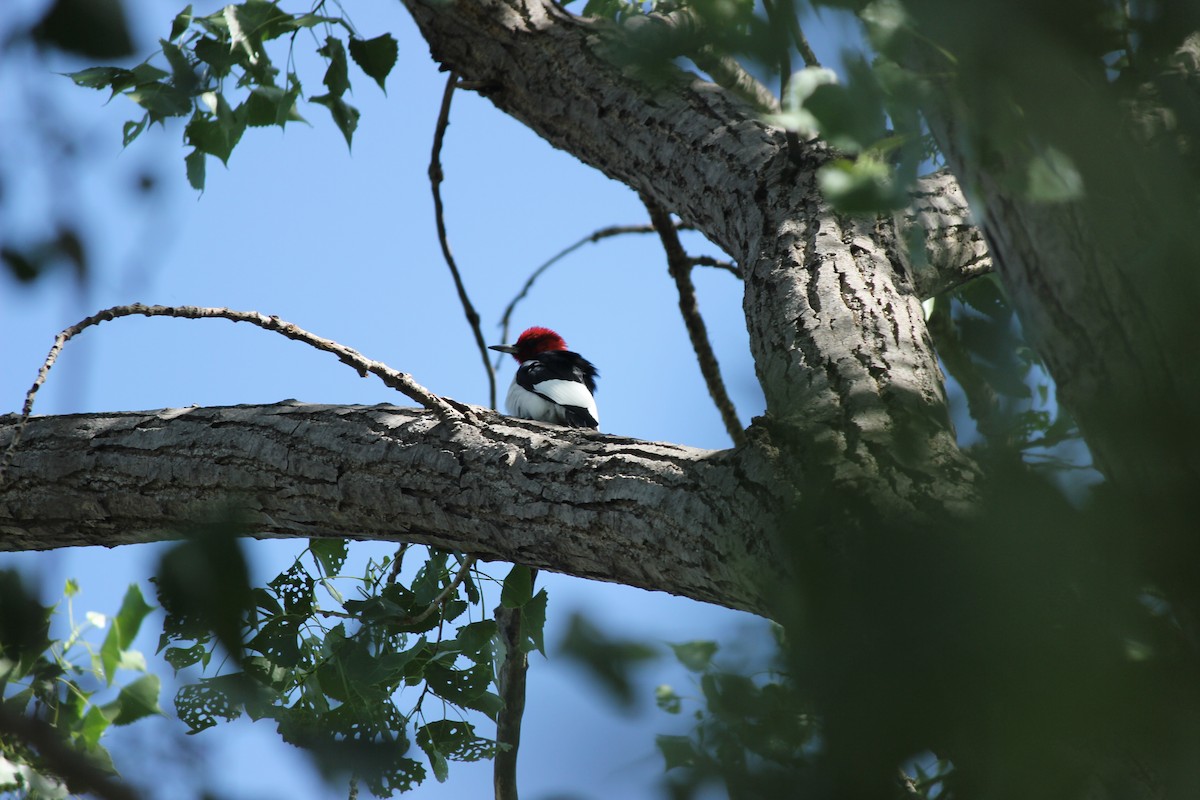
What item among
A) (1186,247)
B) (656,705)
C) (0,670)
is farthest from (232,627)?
(1186,247)

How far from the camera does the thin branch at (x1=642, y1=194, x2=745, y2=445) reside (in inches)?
148

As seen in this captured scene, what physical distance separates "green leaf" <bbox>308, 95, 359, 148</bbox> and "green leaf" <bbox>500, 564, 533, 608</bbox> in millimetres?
1480

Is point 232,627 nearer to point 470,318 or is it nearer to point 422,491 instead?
point 422,491

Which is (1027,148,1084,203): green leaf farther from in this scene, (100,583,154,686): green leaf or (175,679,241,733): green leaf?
(175,679,241,733): green leaf

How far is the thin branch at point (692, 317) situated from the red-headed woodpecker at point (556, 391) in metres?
0.59

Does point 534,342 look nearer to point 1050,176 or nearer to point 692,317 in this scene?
point 692,317

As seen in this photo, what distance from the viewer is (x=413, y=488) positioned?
2195mm

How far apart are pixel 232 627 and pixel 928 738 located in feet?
1.43

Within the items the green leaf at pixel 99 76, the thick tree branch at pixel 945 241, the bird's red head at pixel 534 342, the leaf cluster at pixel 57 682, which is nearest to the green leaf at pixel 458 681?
the leaf cluster at pixel 57 682

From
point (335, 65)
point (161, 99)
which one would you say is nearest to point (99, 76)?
point (161, 99)

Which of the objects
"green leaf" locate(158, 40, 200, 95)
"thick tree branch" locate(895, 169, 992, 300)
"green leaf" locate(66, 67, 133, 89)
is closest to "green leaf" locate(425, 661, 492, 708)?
"thick tree branch" locate(895, 169, 992, 300)

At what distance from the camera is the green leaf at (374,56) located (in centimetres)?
278

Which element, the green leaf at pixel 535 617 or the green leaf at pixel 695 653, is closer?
A: the green leaf at pixel 695 653

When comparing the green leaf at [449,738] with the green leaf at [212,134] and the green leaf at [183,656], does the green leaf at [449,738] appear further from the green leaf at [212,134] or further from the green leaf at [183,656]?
the green leaf at [212,134]
